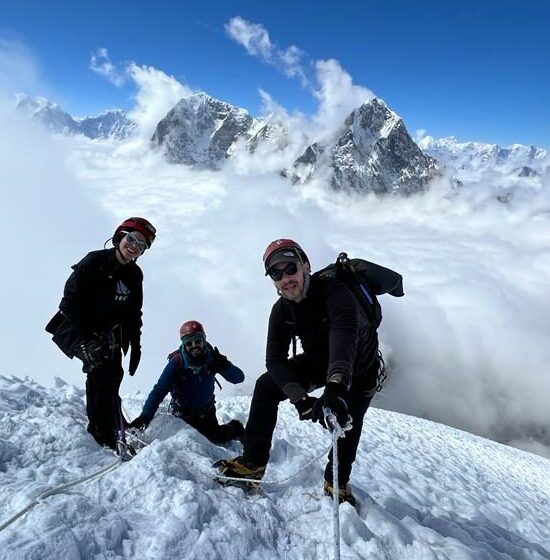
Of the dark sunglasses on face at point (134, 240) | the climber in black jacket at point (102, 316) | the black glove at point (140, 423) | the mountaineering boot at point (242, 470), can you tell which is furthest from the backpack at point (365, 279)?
the black glove at point (140, 423)

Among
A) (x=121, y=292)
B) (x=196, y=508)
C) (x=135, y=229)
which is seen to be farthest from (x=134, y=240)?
(x=196, y=508)

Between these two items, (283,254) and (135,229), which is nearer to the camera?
(283,254)

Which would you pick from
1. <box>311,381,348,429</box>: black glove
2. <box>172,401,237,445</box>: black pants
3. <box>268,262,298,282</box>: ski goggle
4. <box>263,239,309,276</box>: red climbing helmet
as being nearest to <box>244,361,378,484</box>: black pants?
<box>311,381,348,429</box>: black glove

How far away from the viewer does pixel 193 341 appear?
24.1 feet

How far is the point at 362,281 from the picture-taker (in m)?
4.91

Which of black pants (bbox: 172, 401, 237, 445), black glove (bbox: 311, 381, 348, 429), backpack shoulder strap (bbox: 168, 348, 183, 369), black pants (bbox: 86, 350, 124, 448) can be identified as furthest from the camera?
black pants (bbox: 172, 401, 237, 445)

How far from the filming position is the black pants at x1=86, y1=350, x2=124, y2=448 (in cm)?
604

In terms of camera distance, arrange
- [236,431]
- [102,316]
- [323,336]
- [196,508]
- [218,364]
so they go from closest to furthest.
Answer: [196,508] < [323,336] < [102,316] < [218,364] < [236,431]

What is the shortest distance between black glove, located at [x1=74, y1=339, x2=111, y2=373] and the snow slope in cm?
100

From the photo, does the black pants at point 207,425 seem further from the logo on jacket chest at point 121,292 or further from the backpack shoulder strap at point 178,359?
the logo on jacket chest at point 121,292

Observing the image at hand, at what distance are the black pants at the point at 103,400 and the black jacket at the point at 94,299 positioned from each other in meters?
0.45

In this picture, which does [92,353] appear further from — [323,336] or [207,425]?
[323,336]

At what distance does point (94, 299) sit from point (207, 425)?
3.21 m

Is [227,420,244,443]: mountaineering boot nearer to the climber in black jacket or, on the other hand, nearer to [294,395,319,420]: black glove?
the climber in black jacket
